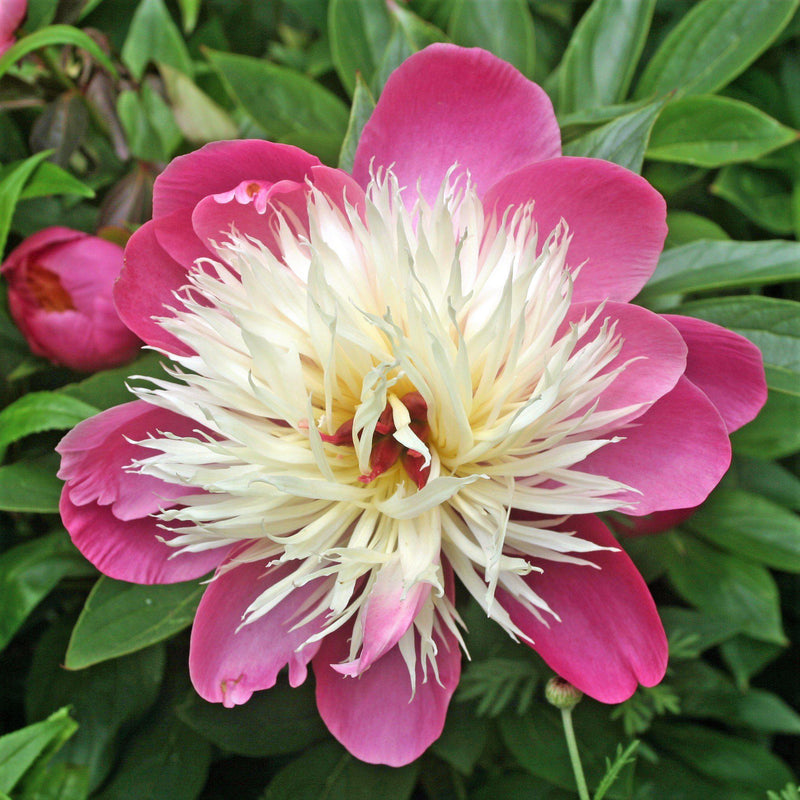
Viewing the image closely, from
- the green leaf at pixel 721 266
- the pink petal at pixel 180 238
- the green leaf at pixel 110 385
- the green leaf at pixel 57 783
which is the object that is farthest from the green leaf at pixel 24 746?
the green leaf at pixel 721 266

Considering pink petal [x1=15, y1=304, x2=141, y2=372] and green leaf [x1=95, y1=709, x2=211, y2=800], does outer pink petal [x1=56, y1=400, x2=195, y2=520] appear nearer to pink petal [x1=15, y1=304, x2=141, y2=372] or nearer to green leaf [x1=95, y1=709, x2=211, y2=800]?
pink petal [x1=15, y1=304, x2=141, y2=372]

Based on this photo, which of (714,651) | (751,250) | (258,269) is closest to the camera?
(258,269)

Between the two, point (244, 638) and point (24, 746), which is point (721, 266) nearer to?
point (244, 638)

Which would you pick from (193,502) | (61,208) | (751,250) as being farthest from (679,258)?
(61,208)

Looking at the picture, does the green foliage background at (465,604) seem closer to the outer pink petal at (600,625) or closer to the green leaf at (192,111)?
the green leaf at (192,111)

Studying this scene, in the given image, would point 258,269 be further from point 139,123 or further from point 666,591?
point 666,591

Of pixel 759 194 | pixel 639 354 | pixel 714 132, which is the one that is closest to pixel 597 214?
pixel 639 354

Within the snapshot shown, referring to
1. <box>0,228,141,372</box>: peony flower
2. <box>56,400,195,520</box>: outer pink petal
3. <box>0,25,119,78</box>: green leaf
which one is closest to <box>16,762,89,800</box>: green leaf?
<box>56,400,195,520</box>: outer pink petal
